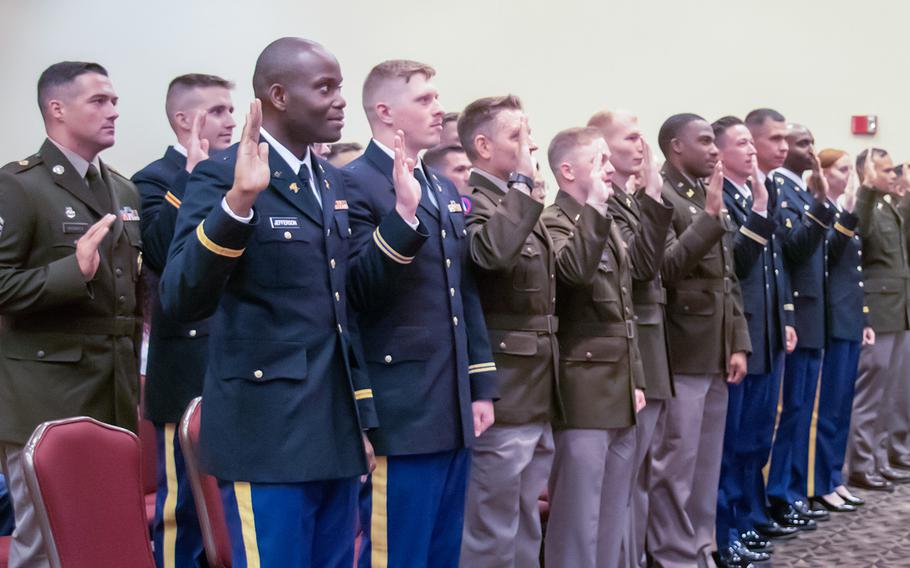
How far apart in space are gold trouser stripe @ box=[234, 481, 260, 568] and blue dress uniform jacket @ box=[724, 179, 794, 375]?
2.44 meters

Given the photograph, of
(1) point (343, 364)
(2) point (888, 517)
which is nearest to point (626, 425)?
(1) point (343, 364)

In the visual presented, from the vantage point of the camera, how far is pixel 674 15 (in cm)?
677

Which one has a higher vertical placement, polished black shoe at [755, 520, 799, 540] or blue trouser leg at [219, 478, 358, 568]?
blue trouser leg at [219, 478, 358, 568]

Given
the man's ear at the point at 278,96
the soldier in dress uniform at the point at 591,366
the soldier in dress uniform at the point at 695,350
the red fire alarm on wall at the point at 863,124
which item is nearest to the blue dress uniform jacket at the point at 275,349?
the man's ear at the point at 278,96

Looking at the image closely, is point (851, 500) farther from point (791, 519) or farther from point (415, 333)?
point (415, 333)

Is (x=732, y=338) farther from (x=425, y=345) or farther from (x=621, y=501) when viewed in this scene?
(x=425, y=345)

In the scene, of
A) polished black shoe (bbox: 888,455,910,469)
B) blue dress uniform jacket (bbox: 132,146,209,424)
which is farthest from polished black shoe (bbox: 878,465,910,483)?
blue dress uniform jacket (bbox: 132,146,209,424)

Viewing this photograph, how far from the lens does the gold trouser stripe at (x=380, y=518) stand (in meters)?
2.59

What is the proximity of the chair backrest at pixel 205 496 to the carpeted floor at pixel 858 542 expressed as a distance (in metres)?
2.30

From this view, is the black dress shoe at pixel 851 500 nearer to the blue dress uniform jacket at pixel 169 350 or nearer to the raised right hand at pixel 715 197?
the raised right hand at pixel 715 197

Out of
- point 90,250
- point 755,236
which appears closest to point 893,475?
point 755,236

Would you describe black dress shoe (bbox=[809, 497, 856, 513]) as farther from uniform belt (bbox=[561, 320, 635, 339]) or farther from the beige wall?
the beige wall

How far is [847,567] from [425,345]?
7.35ft

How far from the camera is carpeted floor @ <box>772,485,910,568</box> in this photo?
14.0 feet
